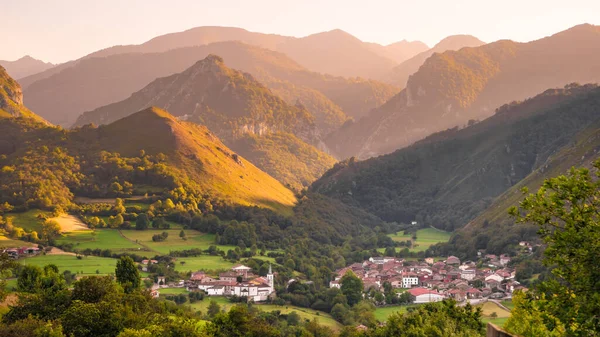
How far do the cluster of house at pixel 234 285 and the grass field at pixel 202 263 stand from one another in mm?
4240

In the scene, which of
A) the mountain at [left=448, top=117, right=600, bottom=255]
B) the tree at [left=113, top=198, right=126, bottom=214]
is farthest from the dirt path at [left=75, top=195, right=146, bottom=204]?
the mountain at [left=448, top=117, right=600, bottom=255]

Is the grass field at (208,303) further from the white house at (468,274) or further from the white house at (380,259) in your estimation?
the white house at (380,259)

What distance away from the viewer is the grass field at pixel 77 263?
8450cm

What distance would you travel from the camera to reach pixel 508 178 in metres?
199

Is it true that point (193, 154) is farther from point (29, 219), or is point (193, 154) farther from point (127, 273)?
point (127, 273)

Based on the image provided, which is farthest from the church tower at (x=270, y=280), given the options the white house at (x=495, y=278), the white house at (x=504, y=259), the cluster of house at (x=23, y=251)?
the white house at (x=504, y=259)

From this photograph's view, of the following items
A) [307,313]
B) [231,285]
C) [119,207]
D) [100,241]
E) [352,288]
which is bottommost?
[307,313]

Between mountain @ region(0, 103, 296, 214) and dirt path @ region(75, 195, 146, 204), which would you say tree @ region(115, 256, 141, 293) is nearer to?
mountain @ region(0, 103, 296, 214)

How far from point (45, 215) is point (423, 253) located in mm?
71510

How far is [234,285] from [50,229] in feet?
115

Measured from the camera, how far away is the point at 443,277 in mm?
105000

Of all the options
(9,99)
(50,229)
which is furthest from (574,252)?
(9,99)

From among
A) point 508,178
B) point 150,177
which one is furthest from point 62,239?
point 508,178

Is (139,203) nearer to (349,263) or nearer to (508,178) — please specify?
(349,263)
